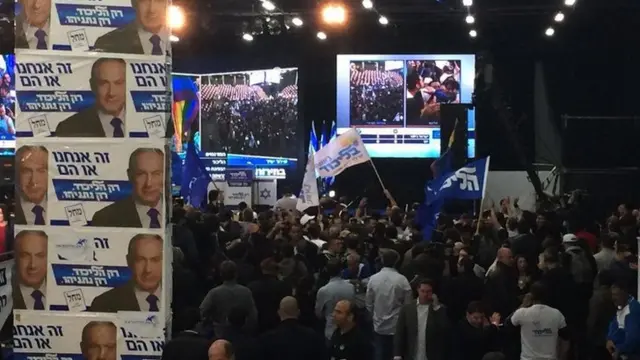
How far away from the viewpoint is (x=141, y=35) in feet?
22.3

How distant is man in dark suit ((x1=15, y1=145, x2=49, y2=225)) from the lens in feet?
22.3

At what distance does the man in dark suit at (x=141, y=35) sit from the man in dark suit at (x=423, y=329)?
3.25m

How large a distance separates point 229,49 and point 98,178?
74.1ft

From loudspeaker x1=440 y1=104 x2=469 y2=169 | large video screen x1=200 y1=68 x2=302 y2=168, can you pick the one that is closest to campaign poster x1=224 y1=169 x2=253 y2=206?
large video screen x1=200 y1=68 x2=302 y2=168

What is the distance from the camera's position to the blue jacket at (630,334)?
8211 millimetres

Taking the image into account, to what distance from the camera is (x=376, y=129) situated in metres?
27.4

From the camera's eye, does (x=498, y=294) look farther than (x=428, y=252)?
No

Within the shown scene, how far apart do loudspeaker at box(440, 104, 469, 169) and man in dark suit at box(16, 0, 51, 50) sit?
43.4 feet

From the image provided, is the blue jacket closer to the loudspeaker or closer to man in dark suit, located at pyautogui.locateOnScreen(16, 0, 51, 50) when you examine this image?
man in dark suit, located at pyautogui.locateOnScreen(16, 0, 51, 50)

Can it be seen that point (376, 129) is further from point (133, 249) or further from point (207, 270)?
point (133, 249)

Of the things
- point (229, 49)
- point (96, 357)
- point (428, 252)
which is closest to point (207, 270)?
point (428, 252)

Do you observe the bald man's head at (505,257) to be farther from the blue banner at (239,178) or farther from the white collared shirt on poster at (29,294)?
the blue banner at (239,178)

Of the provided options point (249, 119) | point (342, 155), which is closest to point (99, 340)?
point (342, 155)

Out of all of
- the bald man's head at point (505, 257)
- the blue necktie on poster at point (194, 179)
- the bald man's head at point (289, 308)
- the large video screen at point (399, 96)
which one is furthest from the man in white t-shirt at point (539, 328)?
the large video screen at point (399, 96)
